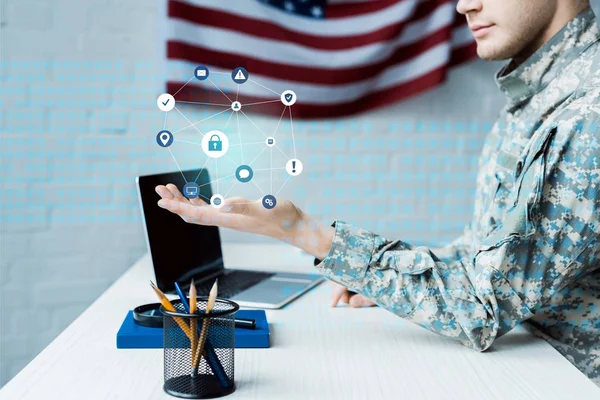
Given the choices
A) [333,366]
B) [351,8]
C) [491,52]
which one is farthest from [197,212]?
[351,8]

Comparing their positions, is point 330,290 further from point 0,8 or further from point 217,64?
point 0,8

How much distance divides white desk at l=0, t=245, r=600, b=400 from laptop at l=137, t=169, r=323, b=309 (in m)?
0.12

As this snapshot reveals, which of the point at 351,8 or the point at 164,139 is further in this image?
the point at 351,8

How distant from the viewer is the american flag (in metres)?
2.02

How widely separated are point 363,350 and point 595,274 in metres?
0.45

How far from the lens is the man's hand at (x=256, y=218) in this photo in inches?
39.0

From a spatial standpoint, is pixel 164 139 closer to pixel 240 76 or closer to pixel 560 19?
pixel 240 76

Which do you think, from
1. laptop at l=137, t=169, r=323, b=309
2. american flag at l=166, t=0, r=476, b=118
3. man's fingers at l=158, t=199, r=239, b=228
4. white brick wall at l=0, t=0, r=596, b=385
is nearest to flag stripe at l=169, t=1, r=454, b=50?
american flag at l=166, t=0, r=476, b=118

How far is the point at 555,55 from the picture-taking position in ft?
4.35

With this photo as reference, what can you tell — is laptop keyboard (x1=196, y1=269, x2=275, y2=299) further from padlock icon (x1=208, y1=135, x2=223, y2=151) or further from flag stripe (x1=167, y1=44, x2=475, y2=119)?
flag stripe (x1=167, y1=44, x2=475, y2=119)

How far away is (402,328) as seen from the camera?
1190 mm

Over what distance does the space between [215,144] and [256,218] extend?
0.46ft

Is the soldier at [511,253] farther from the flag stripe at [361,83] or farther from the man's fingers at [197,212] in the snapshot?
the flag stripe at [361,83]

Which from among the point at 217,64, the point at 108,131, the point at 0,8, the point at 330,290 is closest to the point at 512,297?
the point at 330,290
